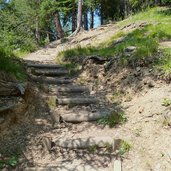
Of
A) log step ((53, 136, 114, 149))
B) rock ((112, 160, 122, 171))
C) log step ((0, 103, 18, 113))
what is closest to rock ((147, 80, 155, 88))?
log step ((53, 136, 114, 149))

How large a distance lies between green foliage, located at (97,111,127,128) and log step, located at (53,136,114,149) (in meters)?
0.61

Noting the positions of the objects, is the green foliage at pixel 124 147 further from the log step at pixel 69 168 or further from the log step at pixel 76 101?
the log step at pixel 76 101

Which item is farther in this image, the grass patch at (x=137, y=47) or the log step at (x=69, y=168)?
the grass patch at (x=137, y=47)

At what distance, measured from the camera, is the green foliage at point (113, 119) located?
6094 mm

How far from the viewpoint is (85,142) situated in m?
5.50

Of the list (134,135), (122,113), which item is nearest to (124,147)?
(134,135)

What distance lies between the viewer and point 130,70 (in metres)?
7.79

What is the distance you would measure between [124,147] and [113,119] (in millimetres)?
925

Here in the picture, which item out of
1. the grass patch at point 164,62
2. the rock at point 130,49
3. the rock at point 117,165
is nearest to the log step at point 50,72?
the rock at point 130,49

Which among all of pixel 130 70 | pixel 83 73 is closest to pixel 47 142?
pixel 130 70

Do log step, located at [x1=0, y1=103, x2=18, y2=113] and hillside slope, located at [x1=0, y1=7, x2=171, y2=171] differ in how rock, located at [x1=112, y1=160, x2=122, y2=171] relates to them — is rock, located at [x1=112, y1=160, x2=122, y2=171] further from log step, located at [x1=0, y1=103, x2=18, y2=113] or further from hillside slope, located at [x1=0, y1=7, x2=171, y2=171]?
log step, located at [x1=0, y1=103, x2=18, y2=113]

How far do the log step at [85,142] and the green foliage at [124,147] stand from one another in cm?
17

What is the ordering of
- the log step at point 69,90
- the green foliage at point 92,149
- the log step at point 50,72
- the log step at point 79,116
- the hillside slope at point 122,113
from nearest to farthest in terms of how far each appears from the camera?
1. the hillside slope at point 122,113
2. the green foliage at point 92,149
3. the log step at point 79,116
4. the log step at point 69,90
5. the log step at point 50,72

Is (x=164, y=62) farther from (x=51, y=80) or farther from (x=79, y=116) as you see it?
(x=51, y=80)
